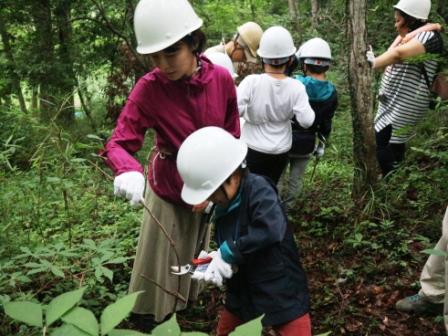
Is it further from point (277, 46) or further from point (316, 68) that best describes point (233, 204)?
point (316, 68)

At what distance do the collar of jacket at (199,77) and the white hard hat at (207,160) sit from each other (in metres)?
0.56

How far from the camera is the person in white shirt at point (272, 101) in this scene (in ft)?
12.6

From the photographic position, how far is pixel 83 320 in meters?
1.06

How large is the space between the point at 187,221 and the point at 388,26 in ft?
20.3

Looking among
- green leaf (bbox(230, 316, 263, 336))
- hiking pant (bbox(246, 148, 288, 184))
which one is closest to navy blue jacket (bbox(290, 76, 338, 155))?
hiking pant (bbox(246, 148, 288, 184))

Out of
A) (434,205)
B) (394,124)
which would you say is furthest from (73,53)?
(434,205)

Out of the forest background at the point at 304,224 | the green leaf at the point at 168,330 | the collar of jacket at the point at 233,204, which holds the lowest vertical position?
the forest background at the point at 304,224

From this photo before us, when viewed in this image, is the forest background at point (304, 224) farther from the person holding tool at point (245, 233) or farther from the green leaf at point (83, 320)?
the green leaf at point (83, 320)

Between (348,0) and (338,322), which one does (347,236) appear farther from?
(348,0)

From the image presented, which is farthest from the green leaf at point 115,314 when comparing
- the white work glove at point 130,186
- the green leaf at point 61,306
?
the white work glove at point 130,186

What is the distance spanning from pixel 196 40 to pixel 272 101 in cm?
154

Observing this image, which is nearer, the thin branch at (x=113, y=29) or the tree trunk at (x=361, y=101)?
the tree trunk at (x=361, y=101)

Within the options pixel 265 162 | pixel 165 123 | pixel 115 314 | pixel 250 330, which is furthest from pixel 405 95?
pixel 115 314

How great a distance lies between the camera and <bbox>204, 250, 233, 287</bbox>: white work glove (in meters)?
2.08
